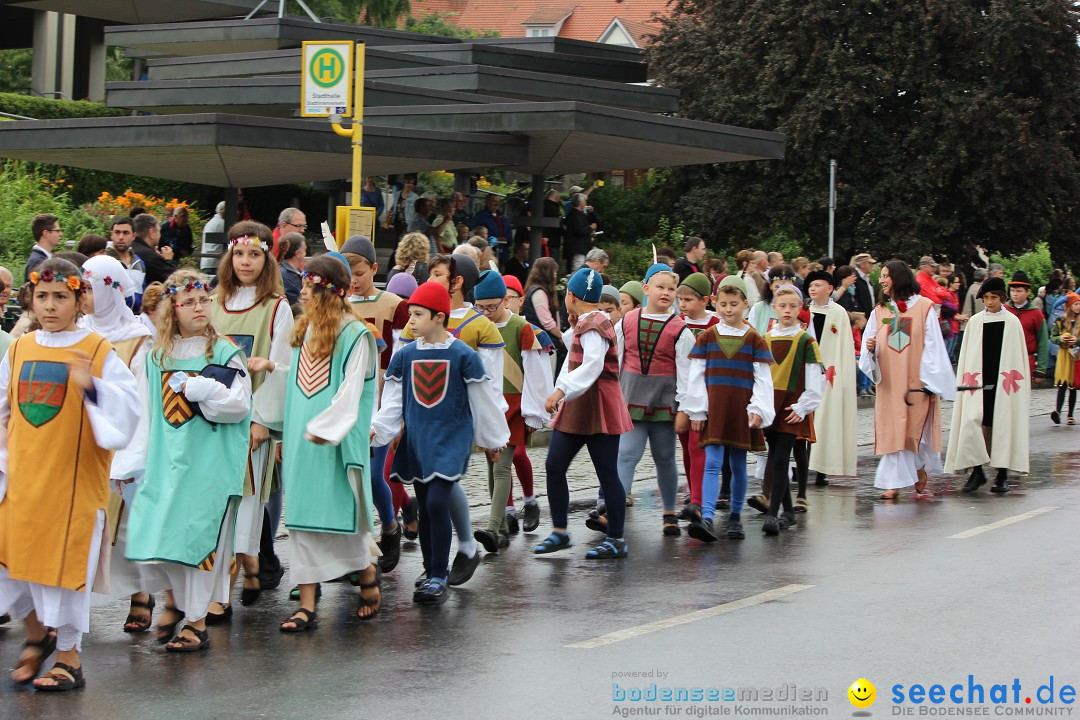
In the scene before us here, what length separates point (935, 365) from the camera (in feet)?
43.7

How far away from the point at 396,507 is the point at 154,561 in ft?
10.0

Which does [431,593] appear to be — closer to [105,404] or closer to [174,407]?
[174,407]

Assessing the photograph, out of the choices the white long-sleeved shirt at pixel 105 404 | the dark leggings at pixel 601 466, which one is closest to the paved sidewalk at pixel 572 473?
the dark leggings at pixel 601 466

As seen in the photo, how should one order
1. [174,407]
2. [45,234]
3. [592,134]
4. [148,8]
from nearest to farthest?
[174,407], [45,234], [592,134], [148,8]

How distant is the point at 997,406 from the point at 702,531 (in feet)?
16.9

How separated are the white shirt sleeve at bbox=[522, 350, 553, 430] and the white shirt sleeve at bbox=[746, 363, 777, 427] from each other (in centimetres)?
148

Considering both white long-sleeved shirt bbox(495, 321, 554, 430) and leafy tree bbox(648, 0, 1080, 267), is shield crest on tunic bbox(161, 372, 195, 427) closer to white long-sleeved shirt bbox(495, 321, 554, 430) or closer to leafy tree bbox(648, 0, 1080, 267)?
white long-sleeved shirt bbox(495, 321, 554, 430)

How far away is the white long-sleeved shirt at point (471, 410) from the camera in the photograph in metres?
8.51

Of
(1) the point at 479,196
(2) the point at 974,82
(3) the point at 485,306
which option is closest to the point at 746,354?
(3) the point at 485,306

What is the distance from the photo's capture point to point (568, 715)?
19.9 feet

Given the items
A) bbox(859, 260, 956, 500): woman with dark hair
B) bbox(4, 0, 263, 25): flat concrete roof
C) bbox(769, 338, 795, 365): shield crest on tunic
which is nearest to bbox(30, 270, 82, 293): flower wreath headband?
bbox(769, 338, 795, 365): shield crest on tunic

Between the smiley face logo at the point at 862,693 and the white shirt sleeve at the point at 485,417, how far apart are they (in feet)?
9.22

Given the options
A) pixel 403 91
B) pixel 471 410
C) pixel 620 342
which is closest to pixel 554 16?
pixel 403 91

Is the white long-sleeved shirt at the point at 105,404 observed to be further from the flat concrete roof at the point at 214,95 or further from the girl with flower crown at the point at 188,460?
the flat concrete roof at the point at 214,95
